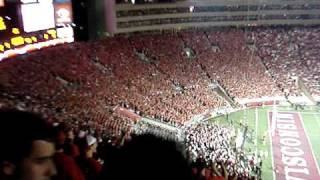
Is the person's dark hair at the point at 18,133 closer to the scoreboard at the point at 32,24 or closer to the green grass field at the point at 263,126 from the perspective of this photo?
the scoreboard at the point at 32,24

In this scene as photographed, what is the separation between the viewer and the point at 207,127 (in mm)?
22828

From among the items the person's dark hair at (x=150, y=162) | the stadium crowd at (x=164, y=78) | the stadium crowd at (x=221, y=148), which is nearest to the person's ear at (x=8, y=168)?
the person's dark hair at (x=150, y=162)

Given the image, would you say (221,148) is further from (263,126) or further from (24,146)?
(24,146)

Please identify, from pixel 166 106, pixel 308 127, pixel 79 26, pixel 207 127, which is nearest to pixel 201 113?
pixel 166 106

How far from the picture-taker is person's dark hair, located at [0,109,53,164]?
2330 mm

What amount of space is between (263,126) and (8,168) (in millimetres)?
23976

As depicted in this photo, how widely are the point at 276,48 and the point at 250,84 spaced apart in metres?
7.57

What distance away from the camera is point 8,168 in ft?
8.00

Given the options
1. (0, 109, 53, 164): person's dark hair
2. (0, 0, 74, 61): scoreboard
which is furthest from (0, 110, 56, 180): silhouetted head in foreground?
(0, 0, 74, 61): scoreboard

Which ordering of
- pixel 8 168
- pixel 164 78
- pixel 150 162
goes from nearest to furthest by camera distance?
1. pixel 150 162
2. pixel 8 168
3. pixel 164 78

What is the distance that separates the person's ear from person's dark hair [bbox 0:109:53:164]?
0.07 feet

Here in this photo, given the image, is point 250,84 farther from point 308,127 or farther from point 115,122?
point 115,122

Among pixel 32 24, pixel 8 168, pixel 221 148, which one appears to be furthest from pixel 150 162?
pixel 32 24

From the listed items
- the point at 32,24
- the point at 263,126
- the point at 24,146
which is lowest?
the point at 263,126
